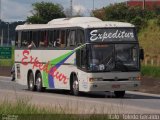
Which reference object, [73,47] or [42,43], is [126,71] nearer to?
[73,47]

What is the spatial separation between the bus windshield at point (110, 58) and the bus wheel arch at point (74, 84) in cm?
141

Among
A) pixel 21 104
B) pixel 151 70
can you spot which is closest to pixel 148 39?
pixel 151 70

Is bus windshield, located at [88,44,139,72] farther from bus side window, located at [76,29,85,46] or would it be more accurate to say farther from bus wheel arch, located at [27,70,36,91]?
bus wheel arch, located at [27,70,36,91]

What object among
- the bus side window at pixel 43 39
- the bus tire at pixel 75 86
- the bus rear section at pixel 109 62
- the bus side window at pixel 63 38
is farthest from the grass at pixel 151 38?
the bus rear section at pixel 109 62

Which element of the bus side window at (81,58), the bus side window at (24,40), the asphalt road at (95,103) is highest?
the bus side window at (24,40)

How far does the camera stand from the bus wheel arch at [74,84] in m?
29.1

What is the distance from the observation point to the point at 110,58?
28.0 m

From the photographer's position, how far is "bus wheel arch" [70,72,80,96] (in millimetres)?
29125

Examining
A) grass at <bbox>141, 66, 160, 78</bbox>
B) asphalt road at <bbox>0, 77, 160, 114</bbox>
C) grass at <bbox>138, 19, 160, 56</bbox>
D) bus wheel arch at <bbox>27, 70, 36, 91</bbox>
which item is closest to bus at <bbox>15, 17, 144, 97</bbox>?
asphalt road at <bbox>0, 77, 160, 114</bbox>

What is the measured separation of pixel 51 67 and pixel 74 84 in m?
2.61

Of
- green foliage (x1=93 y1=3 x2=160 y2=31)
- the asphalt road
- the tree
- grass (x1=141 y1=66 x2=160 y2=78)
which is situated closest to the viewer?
the asphalt road

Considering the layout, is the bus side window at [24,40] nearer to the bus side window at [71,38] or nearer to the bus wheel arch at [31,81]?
the bus wheel arch at [31,81]

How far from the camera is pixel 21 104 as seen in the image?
16969 millimetres

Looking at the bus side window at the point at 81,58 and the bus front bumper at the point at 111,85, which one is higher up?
the bus side window at the point at 81,58
